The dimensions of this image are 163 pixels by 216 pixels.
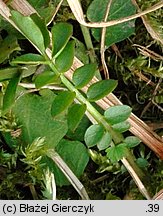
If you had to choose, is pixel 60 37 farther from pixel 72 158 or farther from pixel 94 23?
pixel 72 158

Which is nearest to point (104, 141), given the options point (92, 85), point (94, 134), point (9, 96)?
point (94, 134)

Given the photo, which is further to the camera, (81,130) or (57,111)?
(81,130)

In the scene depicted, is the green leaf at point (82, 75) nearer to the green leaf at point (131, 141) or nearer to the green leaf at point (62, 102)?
the green leaf at point (62, 102)

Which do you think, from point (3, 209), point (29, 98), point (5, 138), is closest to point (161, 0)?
point (29, 98)

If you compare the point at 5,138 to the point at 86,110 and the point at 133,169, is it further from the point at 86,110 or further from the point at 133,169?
the point at 133,169

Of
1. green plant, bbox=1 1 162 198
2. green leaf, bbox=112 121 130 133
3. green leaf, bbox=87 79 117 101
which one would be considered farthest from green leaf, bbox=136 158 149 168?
green leaf, bbox=87 79 117 101
